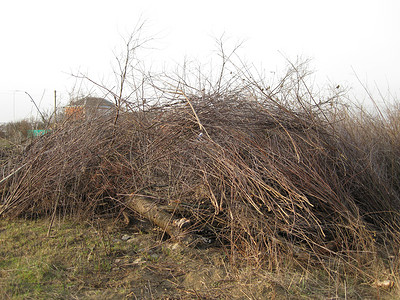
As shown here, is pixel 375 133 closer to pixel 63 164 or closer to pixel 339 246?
pixel 339 246

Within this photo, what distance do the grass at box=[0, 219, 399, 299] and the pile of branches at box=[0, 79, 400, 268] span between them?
0.24 metres

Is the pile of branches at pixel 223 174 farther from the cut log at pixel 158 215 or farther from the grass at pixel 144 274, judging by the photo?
the grass at pixel 144 274

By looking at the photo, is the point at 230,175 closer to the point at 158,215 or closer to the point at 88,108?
the point at 158,215

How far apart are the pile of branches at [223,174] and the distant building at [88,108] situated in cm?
20

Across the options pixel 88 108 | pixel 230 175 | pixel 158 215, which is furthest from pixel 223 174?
pixel 88 108

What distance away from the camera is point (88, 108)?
16.0ft

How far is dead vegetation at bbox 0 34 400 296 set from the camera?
307cm

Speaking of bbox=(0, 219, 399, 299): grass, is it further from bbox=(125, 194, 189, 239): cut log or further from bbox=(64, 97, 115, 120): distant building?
bbox=(64, 97, 115, 120): distant building

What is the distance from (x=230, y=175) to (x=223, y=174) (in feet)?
0.30

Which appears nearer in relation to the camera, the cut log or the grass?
the grass

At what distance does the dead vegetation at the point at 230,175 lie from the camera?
307 cm

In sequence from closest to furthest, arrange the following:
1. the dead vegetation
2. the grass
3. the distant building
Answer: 1. the grass
2. the dead vegetation
3. the distant building

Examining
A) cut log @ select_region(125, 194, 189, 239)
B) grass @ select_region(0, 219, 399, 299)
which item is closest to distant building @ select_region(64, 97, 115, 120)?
cut log @ select_region(125, 194, 189, 239)

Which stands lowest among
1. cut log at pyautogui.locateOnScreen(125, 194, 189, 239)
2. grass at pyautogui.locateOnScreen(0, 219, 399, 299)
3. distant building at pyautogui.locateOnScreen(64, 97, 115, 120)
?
grass at pyautogui.locateOnScreen(0, 219, 399, 299)
